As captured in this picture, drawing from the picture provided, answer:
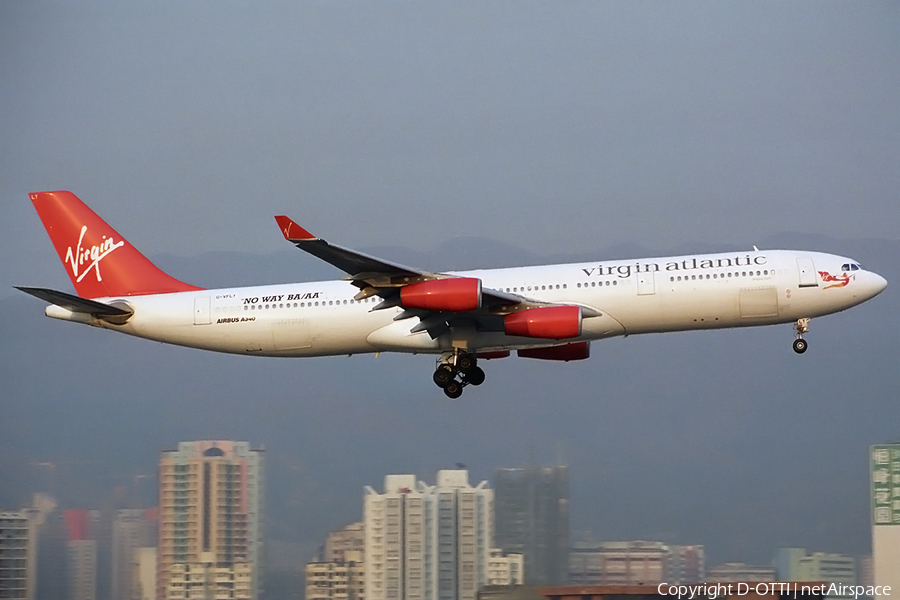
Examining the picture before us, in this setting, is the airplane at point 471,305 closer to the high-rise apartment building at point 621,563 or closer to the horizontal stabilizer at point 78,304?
the horizontal stabilizer at point 78,304

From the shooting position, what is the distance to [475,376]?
39.6 meters

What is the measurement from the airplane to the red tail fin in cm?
12

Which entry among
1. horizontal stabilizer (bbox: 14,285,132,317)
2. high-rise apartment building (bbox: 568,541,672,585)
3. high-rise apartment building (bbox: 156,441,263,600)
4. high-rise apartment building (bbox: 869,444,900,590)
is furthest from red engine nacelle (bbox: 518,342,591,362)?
high-rise apartment building (bbox: 869,444,900,590)

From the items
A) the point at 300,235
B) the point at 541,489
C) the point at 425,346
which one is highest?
the point at 300,235

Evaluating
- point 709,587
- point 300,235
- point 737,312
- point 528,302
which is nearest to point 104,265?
point 300,235

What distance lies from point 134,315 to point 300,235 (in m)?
10.1

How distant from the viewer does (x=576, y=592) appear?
5178 centimetres

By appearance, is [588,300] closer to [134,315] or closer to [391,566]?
[134,315]

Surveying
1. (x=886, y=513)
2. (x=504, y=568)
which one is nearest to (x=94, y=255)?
(x=504, y=568)

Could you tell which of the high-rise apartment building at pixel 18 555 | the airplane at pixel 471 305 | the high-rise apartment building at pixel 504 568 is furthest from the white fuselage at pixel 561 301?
the high-rise apartment building at pixel 504 568

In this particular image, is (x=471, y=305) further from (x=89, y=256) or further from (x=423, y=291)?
(x=89, y=256)

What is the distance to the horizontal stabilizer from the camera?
3694 cm

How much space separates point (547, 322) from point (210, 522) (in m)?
33.9

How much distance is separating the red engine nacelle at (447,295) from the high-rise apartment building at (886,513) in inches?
1759
